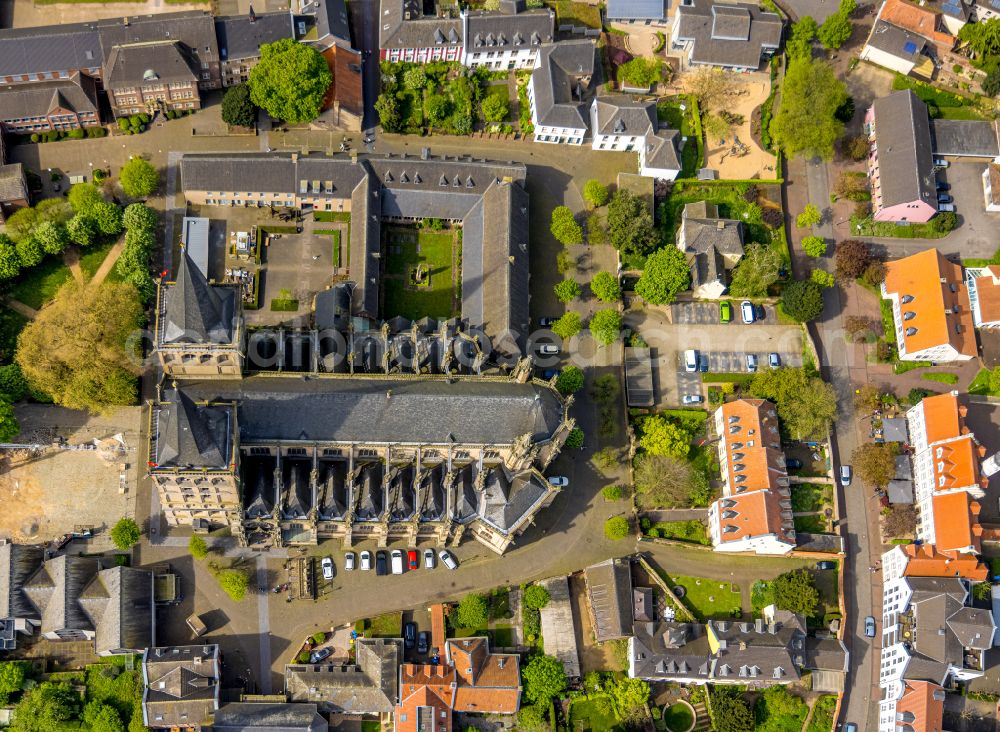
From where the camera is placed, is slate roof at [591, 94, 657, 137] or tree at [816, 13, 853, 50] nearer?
slate roof at [591, 94, 657, 137]

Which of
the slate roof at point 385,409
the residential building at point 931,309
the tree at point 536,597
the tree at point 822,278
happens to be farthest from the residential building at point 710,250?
the tree at point 536,597

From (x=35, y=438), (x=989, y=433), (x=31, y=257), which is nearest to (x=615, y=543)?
(x=989, y=433)

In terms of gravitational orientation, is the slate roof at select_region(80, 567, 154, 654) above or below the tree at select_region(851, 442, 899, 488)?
below

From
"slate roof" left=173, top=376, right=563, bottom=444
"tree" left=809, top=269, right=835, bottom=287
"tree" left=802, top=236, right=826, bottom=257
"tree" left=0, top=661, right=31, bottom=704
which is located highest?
"tree" left=802, top=236, right=826, bottom=257

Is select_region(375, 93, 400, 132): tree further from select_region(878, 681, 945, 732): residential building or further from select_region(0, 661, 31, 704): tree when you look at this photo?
select_region(878, 681, 945, 732): residential building

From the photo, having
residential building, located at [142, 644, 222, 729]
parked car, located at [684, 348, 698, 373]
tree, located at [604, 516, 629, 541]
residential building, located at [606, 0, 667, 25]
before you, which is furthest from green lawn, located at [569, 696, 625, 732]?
residential building, located at [606, 0, 667, 25]

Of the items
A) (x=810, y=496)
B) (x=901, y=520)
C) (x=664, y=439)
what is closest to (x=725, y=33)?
(x=664, y=439)

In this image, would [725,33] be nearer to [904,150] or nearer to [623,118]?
[623,118]
